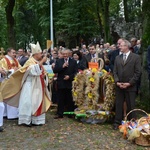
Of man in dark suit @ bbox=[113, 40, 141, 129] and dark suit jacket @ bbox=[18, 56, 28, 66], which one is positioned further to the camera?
dark suit jacket @ bbox=[18, 56, 28, 66]

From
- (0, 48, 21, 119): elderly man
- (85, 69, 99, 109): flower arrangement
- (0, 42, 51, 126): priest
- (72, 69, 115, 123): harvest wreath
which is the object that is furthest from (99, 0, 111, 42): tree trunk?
(0, 42, 51, 126): priest

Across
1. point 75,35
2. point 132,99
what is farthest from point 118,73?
point 75,35

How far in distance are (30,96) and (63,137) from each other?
164 centimetres

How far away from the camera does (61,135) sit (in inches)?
293

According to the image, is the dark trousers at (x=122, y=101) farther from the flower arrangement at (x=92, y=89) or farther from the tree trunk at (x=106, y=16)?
the tree trunk at (x=106, y=16)

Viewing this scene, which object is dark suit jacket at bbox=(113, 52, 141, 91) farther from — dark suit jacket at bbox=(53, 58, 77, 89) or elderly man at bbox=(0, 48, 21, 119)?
elderly man at bbox=(0, 48, 21, 119)

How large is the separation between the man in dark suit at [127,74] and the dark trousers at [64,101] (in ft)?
6.18

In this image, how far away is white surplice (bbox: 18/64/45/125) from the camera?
8.38m

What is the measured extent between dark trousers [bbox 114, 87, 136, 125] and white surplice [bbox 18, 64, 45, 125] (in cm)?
196

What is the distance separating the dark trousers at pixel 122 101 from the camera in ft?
25.3

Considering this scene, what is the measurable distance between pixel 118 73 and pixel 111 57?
2.18 m

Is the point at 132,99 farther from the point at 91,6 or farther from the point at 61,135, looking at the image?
the point at 91,6

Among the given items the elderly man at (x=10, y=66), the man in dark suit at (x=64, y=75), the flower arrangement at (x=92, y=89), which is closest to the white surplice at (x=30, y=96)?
the man in dark suit at (x=64, y=75)

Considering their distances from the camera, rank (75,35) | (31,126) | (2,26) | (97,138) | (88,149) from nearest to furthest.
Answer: (88,149), (97,138), (31,126), (75,35), (2,26)
